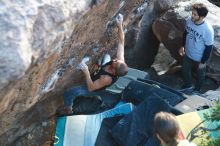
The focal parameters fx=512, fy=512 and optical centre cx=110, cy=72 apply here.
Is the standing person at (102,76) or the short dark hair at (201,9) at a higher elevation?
the short dark hair at (201,9)

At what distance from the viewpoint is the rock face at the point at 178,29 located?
9758mm

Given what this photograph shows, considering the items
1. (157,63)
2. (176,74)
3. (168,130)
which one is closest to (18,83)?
(168,130)

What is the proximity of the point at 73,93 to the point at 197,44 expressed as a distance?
2346 mm

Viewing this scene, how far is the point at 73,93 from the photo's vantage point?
7.48m

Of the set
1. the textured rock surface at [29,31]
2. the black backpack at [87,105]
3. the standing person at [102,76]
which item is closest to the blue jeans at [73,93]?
the standing person at [102,76]

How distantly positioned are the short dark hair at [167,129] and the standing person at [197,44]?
3.08m

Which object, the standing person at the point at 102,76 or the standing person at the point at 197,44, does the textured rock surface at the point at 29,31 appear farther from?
the standing person at the point at 197,44

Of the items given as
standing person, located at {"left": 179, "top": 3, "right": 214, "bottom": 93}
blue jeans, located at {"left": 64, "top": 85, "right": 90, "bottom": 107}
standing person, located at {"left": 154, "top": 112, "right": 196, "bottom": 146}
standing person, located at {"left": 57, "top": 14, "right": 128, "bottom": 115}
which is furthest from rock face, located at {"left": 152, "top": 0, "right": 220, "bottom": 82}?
standing person, located at {"left": 154, "top": 112, "right": 196, "bottom": 146}

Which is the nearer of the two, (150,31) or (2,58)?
(2,58)

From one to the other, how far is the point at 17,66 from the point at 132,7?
143 inches

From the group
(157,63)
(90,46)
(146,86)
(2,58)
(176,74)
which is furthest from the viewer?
(157,63)

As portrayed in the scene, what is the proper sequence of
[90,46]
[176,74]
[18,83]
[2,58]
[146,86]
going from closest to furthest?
[2,58] < [18,83] < [90,46] < [146,86] < [176,74]

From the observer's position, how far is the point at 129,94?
25.3 feet

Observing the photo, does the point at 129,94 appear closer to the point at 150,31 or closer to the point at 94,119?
the point at 94,119
